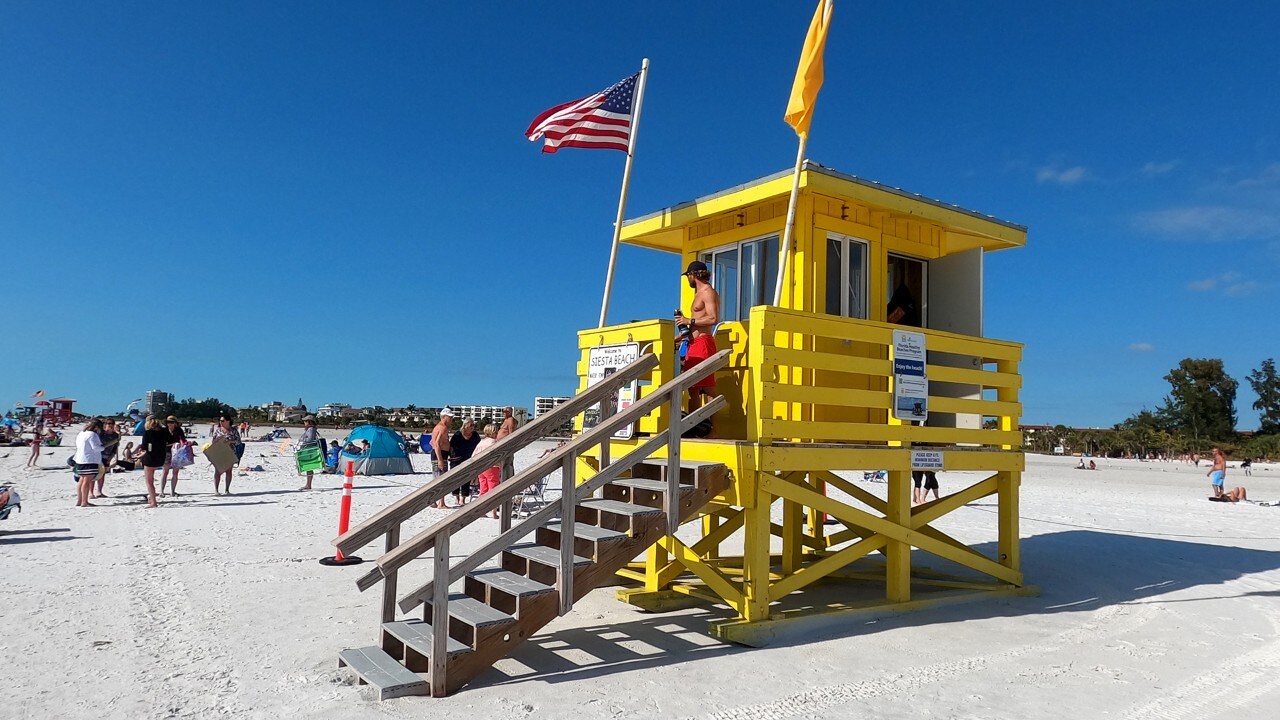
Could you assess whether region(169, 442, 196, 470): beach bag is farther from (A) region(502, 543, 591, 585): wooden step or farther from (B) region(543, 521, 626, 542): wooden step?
(B) region(543, 521, 626, 542): wooden step

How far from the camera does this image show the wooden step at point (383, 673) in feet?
16.6

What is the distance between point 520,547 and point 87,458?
12285 mm

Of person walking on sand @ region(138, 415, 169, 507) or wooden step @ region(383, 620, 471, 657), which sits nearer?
wooden step @ region(383, 620, 471, 657)

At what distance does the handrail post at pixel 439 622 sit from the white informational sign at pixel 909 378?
4678 millimetres

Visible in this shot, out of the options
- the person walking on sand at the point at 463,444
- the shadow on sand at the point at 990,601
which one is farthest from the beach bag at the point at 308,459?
the shadow on sand at the point at 990,601

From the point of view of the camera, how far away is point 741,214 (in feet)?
30.7

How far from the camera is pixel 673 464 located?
6.49 metres

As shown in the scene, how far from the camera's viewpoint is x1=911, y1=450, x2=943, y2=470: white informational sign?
8.19 metres

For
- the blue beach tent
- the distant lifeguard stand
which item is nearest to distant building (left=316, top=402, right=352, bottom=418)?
the distant lifeguard stand

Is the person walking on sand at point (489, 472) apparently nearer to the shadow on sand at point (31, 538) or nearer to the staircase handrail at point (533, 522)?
the shadow on sand at point (31, 538)

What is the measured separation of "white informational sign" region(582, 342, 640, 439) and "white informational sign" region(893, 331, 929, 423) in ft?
8.20

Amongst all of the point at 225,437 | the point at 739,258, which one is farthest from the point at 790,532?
the point at 225,437

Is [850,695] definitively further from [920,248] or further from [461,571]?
[920,248]

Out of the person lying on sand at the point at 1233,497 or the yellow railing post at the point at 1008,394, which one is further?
the person lying on sand at the point at 1233,497
